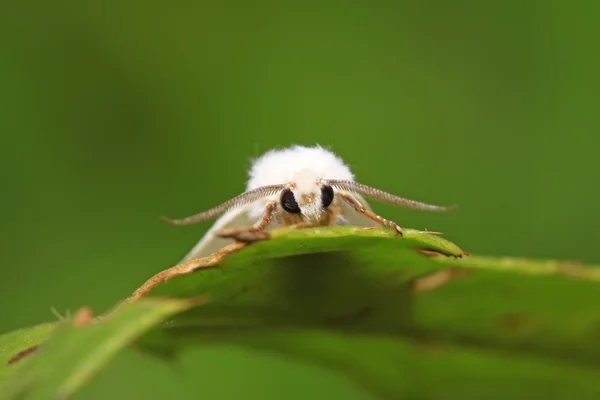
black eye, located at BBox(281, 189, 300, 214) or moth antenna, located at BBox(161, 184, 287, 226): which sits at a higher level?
black eye, located at BBox(281, 189, 300, 214)

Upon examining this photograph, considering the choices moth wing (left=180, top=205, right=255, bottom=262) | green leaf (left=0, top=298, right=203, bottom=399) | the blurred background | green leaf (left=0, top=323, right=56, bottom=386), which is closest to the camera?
green leaf (left=0, top=298, right=203, bottom=399)

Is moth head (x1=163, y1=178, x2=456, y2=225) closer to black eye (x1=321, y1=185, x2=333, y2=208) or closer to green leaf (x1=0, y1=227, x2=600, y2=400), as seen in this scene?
black eye (x1=321, y1=185, x2=333, y2=208)

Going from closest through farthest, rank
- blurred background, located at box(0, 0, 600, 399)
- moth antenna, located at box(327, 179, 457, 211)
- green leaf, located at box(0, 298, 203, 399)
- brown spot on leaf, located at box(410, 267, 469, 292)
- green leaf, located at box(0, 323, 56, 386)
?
green leaf, located at box(0, 298, 203, 399), green leaf, located at box(0, 323, 56, 386), brown spot on leaf, located at box(410, 267, 469, 292), moth antenna, located at box(327, 179, 457, 211), blurred background, located at box(0, 0, 600, 399)

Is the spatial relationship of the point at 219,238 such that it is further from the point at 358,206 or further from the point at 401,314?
the point at 401,314

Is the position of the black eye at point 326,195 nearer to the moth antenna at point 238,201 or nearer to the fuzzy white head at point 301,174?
the fuzzy white head at point 301,174

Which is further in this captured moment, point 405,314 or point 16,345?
point 405,314

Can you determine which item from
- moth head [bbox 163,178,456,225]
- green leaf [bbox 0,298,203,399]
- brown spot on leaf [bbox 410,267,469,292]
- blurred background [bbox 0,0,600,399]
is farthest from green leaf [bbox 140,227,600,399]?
blurred background [bbox 0,0,600,399]

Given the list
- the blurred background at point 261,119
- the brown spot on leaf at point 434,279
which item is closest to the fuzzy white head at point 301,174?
the brown spot on leaf at point 434,279

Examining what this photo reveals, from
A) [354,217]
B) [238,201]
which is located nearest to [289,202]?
[238,201]

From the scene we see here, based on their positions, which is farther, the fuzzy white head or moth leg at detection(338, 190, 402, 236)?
the fuzzy white head
